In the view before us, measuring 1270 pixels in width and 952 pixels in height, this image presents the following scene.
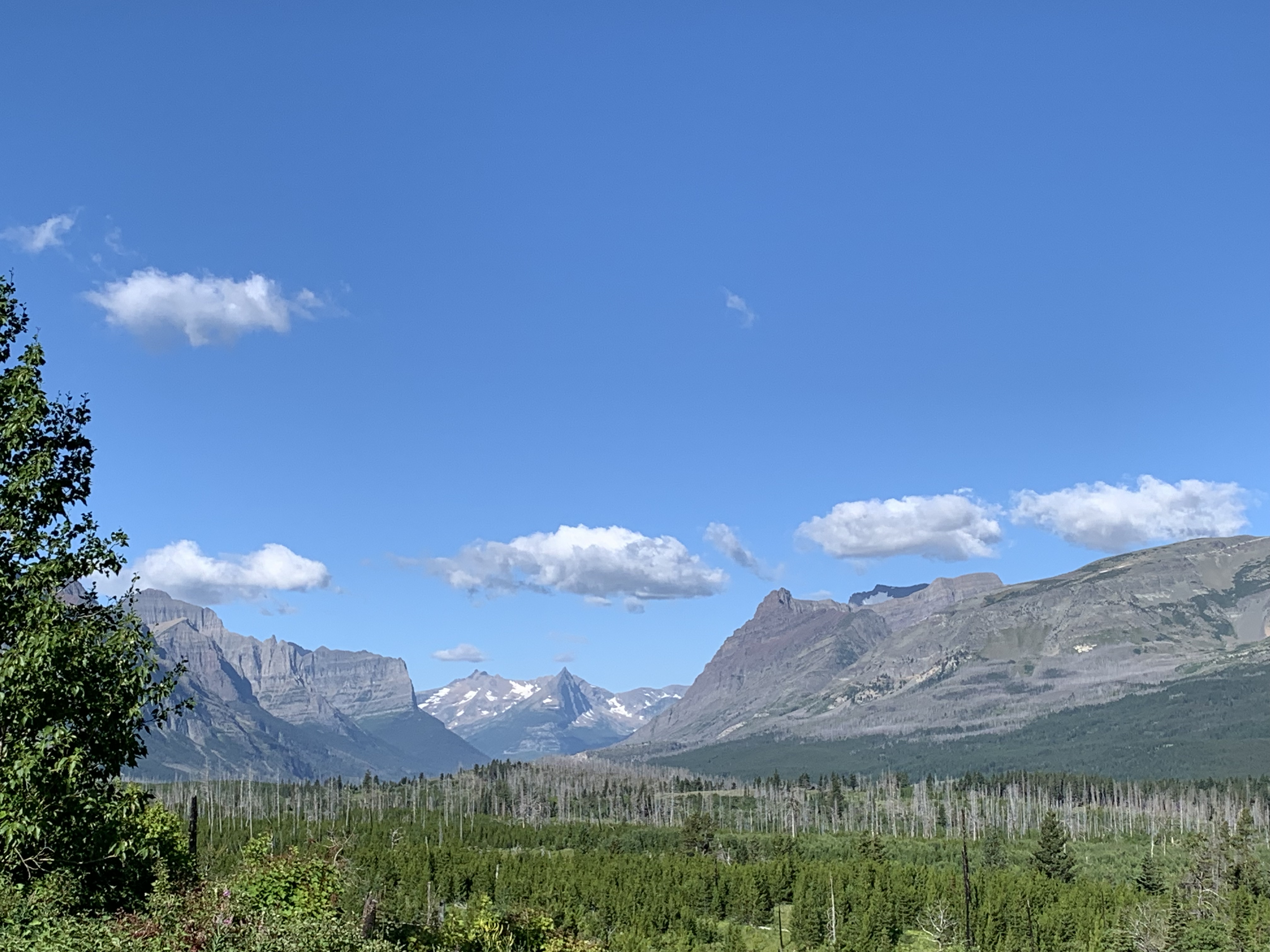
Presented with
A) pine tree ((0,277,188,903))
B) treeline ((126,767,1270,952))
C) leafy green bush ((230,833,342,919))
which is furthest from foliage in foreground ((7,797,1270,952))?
pine tree ((0,277,188,903))

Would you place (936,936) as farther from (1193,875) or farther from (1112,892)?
(1193,875)

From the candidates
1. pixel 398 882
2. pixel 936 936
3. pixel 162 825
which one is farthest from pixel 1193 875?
pixel 162 825

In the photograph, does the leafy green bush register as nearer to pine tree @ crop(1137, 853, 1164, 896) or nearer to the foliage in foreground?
the foliage in foreground

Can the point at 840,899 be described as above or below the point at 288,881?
below

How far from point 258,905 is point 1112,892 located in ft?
532

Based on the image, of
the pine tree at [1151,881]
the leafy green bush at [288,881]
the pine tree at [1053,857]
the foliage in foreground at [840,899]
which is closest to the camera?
the leafy green bush at [288,881]

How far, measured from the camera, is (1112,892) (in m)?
156

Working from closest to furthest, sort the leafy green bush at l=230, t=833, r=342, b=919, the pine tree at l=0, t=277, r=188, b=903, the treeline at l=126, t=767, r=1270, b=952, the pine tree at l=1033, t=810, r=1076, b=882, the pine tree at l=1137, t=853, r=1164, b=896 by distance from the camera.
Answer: the pine tree at l=0, t=277, r=188, b=903 → the leafy green bush at l=230, t=833, r=342, b=919 → the treeline at l=126, t=767, r=1270, b=952 → the pine tree at l=1137, t=853, r=1164, b=896 → the pine tree at l=1033, t=810, r=1076, b=882

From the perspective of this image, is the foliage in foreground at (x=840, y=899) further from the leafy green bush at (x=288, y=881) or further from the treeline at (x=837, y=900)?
the leafy green bush at (x=288, y=881)

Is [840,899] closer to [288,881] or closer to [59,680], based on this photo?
[288,881]

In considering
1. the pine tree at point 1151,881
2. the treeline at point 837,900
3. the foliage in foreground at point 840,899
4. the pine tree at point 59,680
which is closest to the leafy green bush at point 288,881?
the pine tree at point 59,680

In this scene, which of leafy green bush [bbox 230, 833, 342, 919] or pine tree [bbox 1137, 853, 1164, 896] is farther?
pine tree [bbox 1137, 853, 1164, 896]

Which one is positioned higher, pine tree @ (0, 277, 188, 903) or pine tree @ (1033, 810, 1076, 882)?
pine tree @ (0, 277, 188, 903)

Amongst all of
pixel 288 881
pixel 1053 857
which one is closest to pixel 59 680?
pixel 288 881
